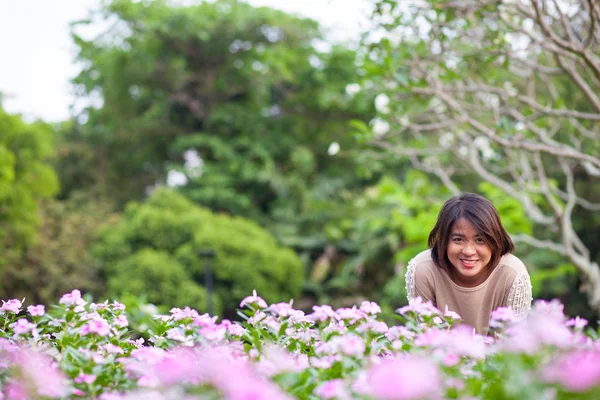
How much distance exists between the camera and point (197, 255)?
12.1 m

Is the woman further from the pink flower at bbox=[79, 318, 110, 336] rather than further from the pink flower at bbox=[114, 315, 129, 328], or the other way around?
the pink flower at bbox=[79, 318, 110, 336]

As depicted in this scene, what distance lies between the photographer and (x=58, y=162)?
15.9m

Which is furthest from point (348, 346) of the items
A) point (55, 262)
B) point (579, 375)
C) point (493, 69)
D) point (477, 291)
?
point (55, 262)

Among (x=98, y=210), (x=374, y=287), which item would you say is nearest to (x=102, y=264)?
(x=98, y=210)

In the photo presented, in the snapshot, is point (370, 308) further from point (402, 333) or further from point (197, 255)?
point (197, 255)

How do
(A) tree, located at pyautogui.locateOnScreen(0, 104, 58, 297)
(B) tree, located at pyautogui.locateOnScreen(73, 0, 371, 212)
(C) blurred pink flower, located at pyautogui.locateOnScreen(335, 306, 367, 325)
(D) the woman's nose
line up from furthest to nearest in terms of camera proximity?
1. (B) tree, located at pyautogui.locateOnScreen(73, 0, 371, 212)
2. (A) tree, located at pyautogui.locateOnScreen(0, 104, 58, 297)
3. (D) the woman's nose
4. (C) blurred pink flower, located at pyautogui.locateOnScreen(335, 306, 367, 325)

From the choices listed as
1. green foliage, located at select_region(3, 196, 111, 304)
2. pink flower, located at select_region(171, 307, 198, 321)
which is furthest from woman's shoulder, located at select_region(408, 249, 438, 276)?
green foliage, located at select_region(3, 196, 111, 304)

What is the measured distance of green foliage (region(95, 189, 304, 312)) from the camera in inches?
463

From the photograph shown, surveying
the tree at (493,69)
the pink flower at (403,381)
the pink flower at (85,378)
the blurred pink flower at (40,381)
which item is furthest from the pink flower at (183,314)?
the tree at (493,69)

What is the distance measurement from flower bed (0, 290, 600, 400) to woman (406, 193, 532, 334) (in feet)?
2.34

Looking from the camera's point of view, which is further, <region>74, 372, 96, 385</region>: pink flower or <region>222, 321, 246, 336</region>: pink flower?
Answer: <region>222, 321, 246, 336</region>: pink flower

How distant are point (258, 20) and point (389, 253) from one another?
6.88m

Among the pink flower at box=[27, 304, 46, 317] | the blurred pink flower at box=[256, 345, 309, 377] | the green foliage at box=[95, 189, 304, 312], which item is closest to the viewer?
the blurred pink flower at box=[256, 345, 309, 377]

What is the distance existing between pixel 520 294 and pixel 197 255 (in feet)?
33.5
